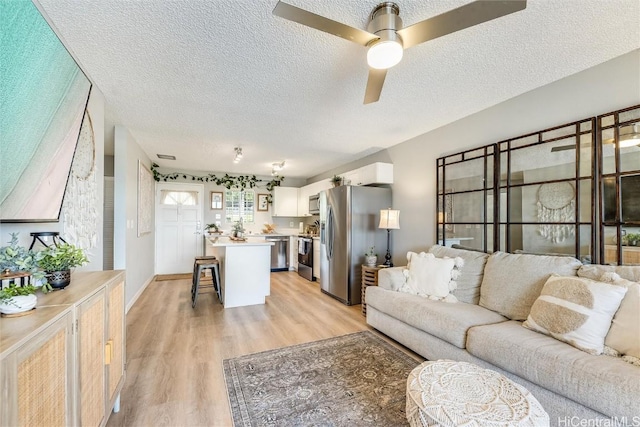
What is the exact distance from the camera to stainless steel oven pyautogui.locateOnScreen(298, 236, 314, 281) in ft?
18.3

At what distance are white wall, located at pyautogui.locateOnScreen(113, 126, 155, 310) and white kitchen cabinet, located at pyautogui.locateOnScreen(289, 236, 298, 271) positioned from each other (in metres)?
3.07

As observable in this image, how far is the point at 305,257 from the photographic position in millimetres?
5758

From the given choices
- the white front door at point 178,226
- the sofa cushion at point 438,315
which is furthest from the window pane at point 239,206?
the sofa cushion at point 438,315

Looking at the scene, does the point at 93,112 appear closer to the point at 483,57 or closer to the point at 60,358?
the point at 60,358

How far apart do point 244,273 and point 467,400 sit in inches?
128

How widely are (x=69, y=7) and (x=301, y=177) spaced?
19.6 ft

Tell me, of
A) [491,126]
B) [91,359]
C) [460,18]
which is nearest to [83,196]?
[91,359]

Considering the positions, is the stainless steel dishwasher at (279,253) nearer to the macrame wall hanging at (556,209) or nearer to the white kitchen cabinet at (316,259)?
the white kitchen cabinet at (316,259)

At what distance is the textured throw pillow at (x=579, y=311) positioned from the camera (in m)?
1.58

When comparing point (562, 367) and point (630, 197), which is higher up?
point (630, 197)

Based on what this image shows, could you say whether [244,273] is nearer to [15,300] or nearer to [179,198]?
[15,300]

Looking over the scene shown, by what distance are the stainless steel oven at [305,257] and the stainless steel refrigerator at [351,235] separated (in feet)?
3.89

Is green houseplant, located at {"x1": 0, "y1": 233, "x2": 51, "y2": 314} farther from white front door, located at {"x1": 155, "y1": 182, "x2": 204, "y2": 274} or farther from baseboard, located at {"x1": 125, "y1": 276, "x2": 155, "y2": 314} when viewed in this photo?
white front door, located at {"x1": 155, "y1": 182, "x2": 204, "y2": 274}

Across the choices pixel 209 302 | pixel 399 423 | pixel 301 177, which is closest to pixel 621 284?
pixel 399 423
